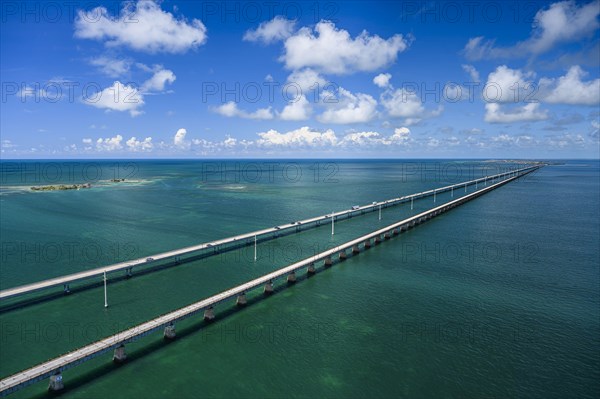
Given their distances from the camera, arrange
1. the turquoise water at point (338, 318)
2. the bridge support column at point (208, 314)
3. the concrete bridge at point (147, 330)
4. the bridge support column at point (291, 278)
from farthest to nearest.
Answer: the bridge support column at point (291, 278)
the bridge support column at point (208, 314)
the turquoise water at point (338, 318)
the concrete bridge at point (147, 330)

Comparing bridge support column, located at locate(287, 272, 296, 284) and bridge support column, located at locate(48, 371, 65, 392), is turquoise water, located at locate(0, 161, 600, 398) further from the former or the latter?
bridge support column, located at locate(287, 272, 296, 284)

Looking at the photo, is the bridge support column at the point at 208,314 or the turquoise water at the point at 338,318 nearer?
the turquoise water at the point at 338,318

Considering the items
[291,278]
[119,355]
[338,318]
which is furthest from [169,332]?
[291,278]

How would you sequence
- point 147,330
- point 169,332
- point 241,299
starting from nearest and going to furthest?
1. point 147,330
2. point 169,332
3. point 241,299

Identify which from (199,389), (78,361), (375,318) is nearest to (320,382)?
(199,389)

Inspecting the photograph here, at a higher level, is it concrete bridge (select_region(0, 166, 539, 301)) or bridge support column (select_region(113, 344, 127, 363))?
concrete bridge (select_region(0, 166, 539, 301))

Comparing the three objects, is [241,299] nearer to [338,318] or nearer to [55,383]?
[338,318]

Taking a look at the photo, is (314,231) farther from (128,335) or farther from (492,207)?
(492,207)

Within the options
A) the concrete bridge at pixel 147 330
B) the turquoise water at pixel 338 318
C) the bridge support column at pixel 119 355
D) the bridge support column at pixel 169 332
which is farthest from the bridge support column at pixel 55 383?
the bridge support column at pixel 169 332

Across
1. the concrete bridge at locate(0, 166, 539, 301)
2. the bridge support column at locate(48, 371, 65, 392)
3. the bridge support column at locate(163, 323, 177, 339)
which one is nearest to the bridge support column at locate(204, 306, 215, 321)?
the bridge support column at locate(163, 323, 177, 339)

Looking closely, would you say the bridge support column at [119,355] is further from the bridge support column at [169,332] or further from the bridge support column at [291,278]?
the bridge support column at [291,278]

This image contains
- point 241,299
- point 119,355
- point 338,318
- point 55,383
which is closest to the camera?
point 55,383
